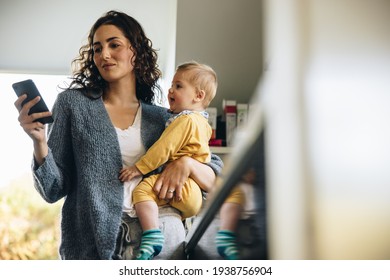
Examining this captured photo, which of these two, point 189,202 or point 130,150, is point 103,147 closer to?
point 130,150

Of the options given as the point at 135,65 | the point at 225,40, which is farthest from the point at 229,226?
the point at 225,40

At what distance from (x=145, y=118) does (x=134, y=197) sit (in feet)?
0.48

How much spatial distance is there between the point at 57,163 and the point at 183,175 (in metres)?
0.21

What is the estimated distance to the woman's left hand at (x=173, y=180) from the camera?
95 centimetres

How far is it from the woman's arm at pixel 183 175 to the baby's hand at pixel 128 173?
0.04 m

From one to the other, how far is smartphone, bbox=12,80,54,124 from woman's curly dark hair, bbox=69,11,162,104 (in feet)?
0.22

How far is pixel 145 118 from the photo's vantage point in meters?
1.01

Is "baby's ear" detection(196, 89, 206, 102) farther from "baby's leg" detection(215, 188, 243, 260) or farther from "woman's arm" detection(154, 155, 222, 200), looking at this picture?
"baby's leg" detection(215, 188, 243, 260)

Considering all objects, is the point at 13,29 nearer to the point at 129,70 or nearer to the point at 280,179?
the point at 129,70

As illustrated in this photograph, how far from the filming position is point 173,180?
95 cm

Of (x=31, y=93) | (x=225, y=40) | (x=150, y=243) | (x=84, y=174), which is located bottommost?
(x=150, y=243)
